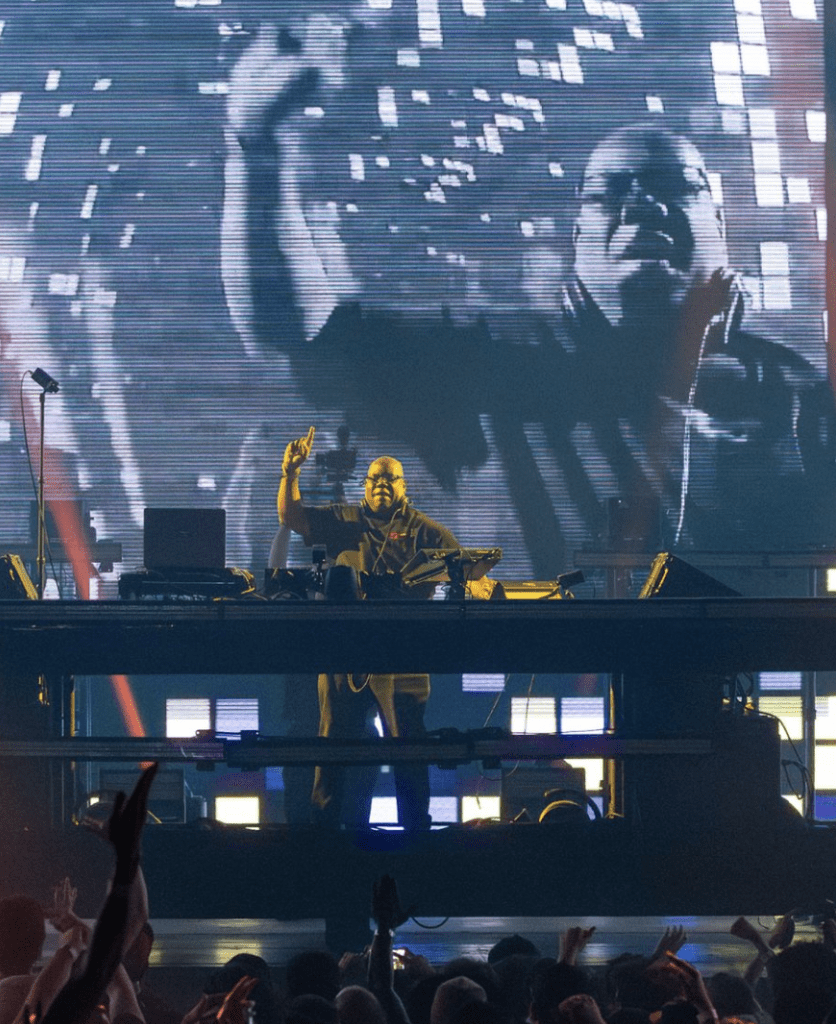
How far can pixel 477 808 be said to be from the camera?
29.1ft

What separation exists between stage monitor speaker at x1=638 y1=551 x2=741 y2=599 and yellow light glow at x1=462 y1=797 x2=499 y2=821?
3.19 meters

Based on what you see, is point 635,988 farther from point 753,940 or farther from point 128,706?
point 128,706

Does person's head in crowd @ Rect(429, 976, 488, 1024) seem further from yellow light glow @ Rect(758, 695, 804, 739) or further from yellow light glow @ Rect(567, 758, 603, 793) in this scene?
yellow light glow @ Rect(758, 695, 804, 739)

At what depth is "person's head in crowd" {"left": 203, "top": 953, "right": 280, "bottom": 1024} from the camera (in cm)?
228

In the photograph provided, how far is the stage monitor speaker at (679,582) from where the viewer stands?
19.2 feet

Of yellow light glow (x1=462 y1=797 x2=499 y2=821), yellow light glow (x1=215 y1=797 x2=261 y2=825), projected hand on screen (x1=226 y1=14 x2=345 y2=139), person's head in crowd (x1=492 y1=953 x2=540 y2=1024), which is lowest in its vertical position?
yellow light glow (x1=462 y1=797 x2=499 y2=821)

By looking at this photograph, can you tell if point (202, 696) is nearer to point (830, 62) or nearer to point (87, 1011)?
point (830, 62)

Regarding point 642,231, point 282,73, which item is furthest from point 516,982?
point 282,73

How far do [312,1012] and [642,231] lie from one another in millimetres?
9172

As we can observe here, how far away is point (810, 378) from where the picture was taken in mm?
10602

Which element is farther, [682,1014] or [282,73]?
[282,73]

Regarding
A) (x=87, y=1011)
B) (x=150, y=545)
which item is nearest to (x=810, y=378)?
(x=150, y=545)

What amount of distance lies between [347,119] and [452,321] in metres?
1.65

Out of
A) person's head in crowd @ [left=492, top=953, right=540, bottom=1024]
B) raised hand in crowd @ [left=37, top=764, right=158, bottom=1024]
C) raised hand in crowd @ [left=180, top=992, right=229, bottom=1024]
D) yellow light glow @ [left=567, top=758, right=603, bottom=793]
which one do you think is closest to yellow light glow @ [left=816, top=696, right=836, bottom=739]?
yellow light glow @ [left=567, top=758, right=603, bottom=793]
